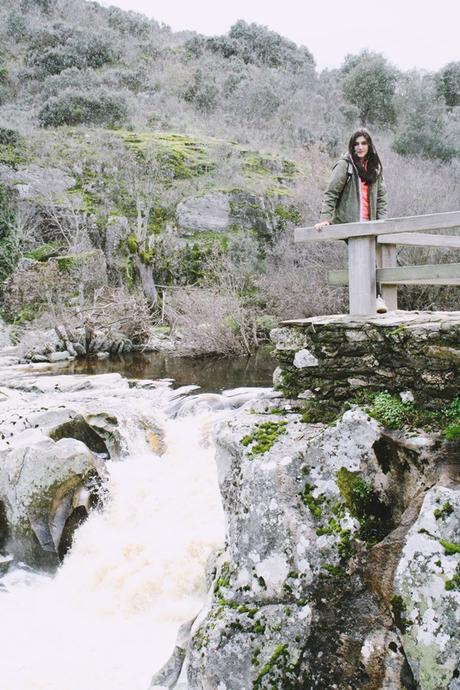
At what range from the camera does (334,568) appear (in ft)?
11.6

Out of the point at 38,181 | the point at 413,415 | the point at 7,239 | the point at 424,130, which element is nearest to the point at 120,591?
the point at 413,415

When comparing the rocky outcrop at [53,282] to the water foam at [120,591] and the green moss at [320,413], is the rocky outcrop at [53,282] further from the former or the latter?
the green moss at [320,413]

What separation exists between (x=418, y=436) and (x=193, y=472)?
498 cm

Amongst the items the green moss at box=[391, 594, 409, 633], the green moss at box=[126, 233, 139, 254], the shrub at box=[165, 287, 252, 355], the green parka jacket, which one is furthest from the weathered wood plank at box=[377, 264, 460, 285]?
the green moss at box=[126, 233, 139, 254]

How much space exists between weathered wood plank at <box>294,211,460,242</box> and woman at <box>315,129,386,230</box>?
30cm

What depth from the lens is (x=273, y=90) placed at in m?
37.3

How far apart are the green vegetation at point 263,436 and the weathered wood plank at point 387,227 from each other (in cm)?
157

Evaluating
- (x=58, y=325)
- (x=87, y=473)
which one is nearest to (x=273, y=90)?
(x=58, y=325)

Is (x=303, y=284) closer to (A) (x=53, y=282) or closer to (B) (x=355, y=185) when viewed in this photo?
(A) (x=53, y=282)

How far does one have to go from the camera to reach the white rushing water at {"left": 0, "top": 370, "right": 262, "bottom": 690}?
17.1ft

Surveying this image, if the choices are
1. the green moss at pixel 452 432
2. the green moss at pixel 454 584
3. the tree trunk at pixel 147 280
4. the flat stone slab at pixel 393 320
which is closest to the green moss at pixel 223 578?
the green moss at pixel 454 584

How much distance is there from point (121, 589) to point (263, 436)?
3.14m

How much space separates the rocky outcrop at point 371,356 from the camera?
389cm

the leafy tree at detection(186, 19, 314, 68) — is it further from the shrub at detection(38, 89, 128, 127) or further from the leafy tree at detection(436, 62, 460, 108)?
the shrub at detection(38, 89, 128, 127)
